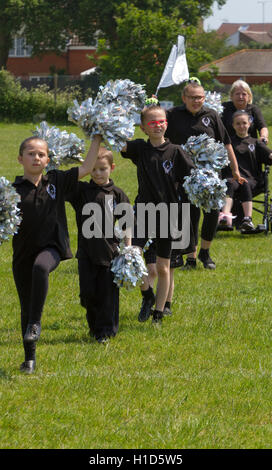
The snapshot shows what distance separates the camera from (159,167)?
7.56 metres

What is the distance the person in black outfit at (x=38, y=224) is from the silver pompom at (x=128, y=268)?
0.76m

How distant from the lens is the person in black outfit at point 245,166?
1262 centimetres

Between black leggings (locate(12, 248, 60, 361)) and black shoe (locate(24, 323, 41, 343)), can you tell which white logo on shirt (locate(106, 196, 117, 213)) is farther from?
black shoe (locate(24, 323, 41, 343))

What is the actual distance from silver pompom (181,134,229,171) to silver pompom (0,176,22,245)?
2501mm

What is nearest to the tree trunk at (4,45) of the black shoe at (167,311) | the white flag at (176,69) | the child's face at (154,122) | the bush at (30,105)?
the bush at (30,105)

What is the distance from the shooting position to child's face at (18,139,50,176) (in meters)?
6.20

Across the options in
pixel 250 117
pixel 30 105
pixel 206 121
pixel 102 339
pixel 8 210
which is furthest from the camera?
pixel 30 105

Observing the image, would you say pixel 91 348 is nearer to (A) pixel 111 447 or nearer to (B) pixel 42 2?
(A) pixel 111 447

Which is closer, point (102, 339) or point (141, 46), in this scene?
point (102, 339)

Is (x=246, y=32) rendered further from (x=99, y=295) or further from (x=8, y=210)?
(x=8, y=210)

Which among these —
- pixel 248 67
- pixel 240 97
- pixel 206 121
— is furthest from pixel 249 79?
pixel 206 121

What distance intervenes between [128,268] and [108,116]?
138 centimetres

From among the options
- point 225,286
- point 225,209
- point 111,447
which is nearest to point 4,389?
point 111,447

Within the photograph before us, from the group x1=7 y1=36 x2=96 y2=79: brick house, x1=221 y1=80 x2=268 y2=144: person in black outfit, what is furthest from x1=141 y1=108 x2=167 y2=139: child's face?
x1=7 y1=36 x2=96 y2=79: brick house
